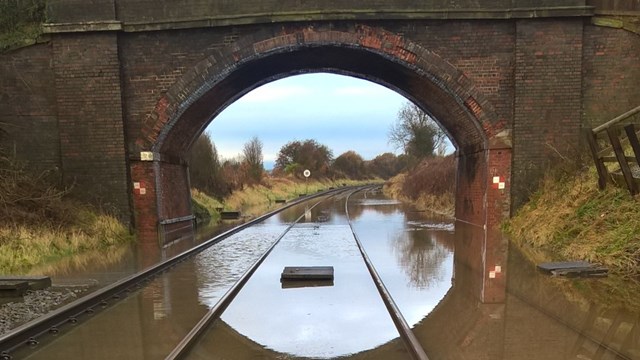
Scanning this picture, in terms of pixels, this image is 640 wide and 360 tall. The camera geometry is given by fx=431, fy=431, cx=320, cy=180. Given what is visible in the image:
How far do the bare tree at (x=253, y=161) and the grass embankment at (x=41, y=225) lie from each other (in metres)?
22.7

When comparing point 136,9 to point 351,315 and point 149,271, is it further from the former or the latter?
point 351,315

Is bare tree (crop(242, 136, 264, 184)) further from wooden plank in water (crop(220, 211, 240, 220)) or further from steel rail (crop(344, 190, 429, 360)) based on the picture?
steel rail (crop(344, 190, 429, 360))

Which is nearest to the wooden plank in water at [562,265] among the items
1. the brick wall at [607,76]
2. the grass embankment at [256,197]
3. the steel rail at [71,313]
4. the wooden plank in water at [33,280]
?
the brick wall at [607,76]

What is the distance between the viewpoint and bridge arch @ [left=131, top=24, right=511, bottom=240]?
36.9 feet

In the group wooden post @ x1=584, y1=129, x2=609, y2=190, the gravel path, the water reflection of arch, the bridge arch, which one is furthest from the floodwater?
the bridge arch

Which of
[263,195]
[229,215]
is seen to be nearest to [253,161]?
[263,195]

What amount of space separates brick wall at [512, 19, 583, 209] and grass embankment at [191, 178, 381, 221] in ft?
41.3

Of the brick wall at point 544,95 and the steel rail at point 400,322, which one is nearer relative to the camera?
the steel rail at point 400,322

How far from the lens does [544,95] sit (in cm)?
1106

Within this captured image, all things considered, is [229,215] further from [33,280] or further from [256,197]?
[33,280]

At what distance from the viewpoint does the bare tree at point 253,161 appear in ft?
116

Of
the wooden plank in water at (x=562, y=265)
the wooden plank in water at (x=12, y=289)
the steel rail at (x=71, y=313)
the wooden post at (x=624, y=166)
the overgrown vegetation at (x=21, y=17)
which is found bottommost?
the wooden plank in water at (x=562, y=265)

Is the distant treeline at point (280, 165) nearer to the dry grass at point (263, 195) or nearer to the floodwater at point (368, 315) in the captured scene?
the dry grass at point (263, 195)

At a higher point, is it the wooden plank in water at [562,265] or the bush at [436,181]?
the bush at [436,181]
